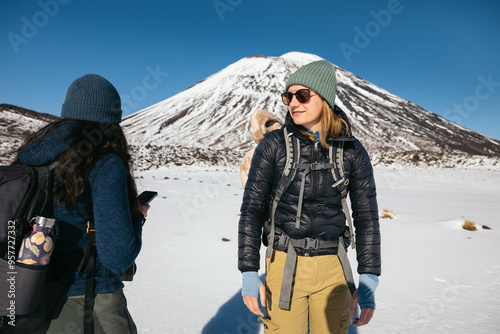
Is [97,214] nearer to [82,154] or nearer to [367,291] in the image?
[82,154]

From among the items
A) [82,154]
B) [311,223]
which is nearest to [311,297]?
[311,223]

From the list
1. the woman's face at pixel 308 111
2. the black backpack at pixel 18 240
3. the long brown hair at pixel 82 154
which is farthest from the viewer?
the woman's face at pixel 308 111

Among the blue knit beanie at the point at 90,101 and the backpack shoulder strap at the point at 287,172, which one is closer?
the blue knit beanie at the point at 90,101

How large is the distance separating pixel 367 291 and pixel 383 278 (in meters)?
2.82

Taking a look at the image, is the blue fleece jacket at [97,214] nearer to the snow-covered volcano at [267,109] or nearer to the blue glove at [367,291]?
the blue glove at [367,291]

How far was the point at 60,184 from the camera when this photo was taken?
118 cm

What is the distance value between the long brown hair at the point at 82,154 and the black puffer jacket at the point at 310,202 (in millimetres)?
663

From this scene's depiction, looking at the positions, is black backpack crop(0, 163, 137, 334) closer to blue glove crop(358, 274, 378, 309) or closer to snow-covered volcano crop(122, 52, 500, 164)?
blue glove crop(358, 274, 378, 309)

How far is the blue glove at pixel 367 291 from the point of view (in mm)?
1652

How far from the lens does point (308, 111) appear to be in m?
1.74

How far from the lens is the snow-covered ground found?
9.71 feet

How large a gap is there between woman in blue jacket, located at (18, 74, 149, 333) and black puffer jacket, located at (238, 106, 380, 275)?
2.09 ft

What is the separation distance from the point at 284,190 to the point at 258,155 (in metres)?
0.26

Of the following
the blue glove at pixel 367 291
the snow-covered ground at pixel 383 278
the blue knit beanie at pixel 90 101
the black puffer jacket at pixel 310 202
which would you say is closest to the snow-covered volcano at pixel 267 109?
the snow-covered ground at pixel 383 278
